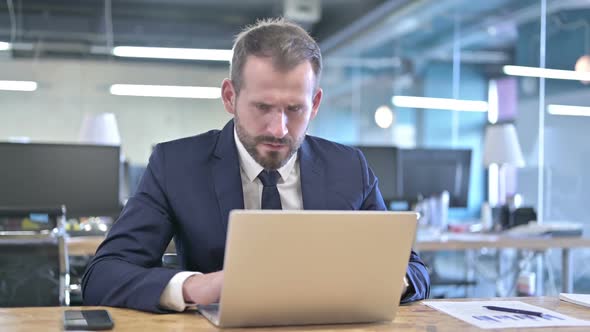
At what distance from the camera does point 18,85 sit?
1110cm

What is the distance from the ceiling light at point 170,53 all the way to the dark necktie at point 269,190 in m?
9.47

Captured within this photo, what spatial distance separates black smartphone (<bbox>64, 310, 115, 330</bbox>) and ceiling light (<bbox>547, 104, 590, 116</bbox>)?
4395 mm

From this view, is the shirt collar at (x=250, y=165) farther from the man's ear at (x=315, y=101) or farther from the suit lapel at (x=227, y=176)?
the man's ear at (x=315, y=101)

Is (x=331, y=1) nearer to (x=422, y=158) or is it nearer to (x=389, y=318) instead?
(x=422, y=158)

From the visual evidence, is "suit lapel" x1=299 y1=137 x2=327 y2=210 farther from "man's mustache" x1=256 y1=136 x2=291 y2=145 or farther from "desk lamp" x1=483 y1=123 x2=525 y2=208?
"desk lamp" x1=483 y1=123 x2=525 y2=208

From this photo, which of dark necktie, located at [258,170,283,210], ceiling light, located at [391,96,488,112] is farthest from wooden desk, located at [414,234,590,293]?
ceiling light, located at [391,96,488,112]

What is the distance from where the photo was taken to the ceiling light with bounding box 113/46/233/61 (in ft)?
36.8

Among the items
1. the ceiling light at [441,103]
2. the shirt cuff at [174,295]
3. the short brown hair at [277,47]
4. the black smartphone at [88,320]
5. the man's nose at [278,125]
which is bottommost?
the black smartphone at [88,320]

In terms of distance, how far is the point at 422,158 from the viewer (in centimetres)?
469

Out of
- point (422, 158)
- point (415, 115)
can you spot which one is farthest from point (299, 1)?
point (422, 158)

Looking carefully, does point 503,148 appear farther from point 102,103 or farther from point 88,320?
point 102,103

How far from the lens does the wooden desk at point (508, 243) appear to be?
413cm

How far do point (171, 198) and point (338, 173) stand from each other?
45 centimetres

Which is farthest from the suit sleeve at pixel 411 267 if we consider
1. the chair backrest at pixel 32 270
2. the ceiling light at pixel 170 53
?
the ceiling light at pixel 170 53
